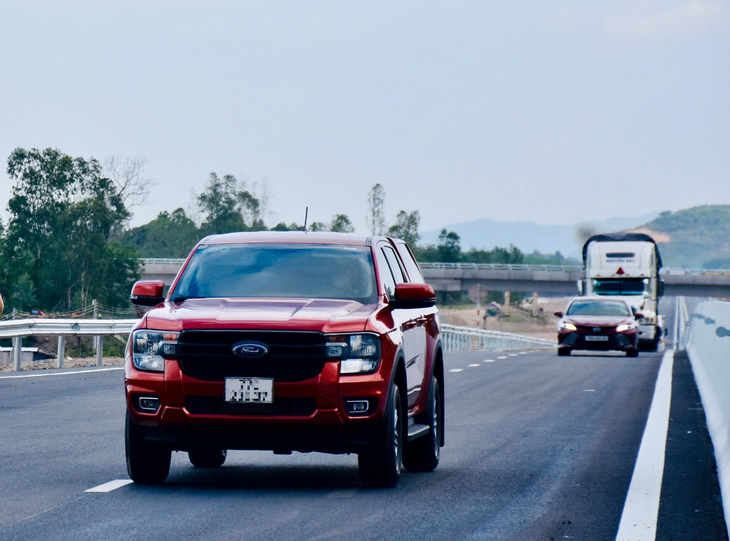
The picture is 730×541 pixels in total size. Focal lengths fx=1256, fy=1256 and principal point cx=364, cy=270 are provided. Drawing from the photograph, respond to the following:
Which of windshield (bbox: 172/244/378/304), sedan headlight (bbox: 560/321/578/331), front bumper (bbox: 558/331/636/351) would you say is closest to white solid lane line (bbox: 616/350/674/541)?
windshield (bbox: 172/244/378/304)

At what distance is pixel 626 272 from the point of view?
4369 centimetres

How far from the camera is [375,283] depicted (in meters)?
8.65

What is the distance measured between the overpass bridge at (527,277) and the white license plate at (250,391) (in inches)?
3607

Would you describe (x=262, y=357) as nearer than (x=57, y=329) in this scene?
Yes

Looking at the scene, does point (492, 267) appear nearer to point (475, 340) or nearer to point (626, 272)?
point (475, 340)

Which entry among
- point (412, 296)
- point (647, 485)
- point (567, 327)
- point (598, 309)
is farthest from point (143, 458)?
point (598, 309)

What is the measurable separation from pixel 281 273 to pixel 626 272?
119 feet

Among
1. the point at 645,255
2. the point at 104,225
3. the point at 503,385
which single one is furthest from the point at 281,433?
the point at 104,225

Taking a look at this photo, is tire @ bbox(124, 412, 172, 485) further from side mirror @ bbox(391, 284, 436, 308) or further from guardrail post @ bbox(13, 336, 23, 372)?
guardrail post @ bbox(13, 336, 23, 372)

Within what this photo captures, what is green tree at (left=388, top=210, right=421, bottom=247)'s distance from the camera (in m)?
170

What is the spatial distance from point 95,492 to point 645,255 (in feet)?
125

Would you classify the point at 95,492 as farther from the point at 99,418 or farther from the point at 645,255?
the point at 645,255

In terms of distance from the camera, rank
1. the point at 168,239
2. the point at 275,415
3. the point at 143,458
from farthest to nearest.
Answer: the point at 168,239, the point at 143,458, the point at 275,415

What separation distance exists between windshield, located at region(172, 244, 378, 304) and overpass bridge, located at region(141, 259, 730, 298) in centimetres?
9026
